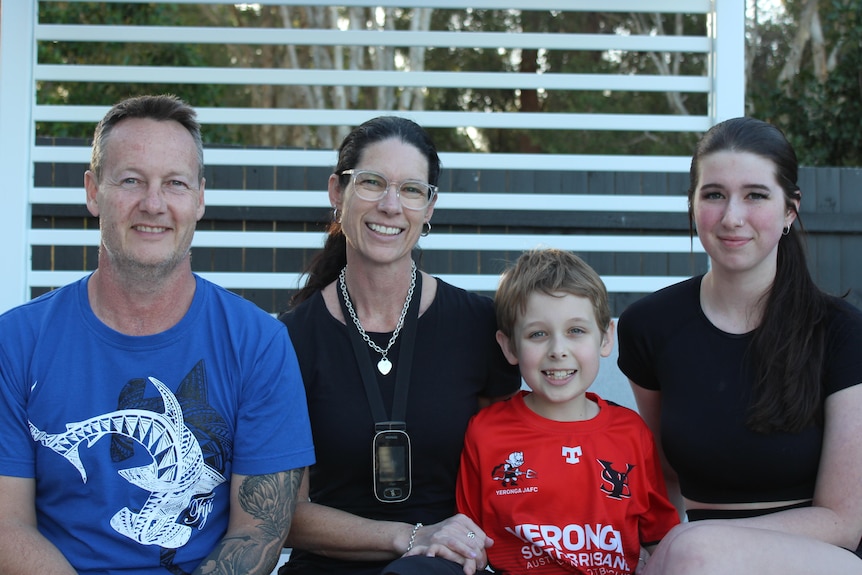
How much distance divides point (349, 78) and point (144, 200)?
3161 millimetres

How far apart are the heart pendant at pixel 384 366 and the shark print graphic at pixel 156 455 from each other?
59 centimetres

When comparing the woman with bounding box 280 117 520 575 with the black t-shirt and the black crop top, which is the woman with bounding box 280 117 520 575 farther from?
the black crop top

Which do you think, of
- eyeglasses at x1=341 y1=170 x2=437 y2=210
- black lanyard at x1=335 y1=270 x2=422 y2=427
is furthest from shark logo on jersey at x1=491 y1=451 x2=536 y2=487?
eyeglasses at x1=341 y1=170 x2=437 y2=210

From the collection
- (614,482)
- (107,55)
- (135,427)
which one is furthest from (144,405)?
(107,55)

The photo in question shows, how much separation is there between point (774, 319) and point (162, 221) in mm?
1815

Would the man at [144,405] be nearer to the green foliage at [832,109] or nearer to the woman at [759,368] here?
the woman at [759,368]

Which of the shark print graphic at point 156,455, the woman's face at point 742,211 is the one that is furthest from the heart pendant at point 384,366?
the woman's face at point 742,211

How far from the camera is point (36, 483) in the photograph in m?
2.40

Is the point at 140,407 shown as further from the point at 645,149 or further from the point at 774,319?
the point at 645,149

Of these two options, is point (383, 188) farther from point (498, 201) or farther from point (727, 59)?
point (727, 59)

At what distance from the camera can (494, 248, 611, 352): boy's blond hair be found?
9.18 ft

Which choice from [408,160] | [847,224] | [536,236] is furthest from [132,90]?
[408,160]

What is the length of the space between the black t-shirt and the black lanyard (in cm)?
2

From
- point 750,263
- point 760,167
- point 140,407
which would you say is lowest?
point 140,407
